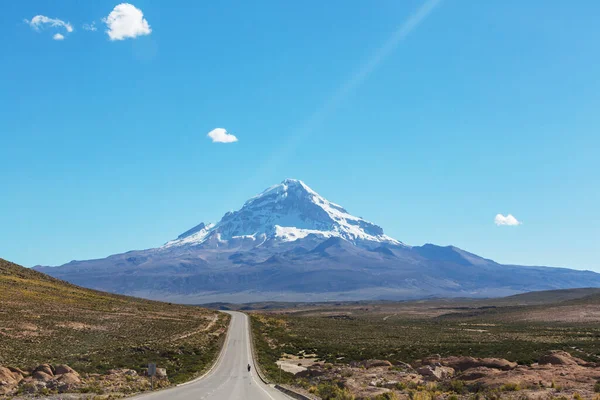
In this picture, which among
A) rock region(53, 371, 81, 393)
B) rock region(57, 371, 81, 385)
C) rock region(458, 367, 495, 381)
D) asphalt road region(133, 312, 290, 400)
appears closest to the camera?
asphalt road region(133, 312, 290, 400)

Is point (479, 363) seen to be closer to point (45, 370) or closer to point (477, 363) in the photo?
point (477, 363)

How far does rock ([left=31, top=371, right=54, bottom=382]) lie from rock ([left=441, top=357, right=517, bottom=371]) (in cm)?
2623

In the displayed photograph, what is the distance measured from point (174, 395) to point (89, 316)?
53.1 metres

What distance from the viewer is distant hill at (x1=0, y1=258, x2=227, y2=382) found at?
44.4 meters

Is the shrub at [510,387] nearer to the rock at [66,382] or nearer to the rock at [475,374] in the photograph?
the rock at [475,374]

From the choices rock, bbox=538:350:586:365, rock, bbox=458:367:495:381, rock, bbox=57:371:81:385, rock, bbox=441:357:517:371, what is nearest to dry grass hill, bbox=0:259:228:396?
rock, bbox=57:371:81:385

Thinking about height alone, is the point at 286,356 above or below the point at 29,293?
below

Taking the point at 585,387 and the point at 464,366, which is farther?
the point at 464,366

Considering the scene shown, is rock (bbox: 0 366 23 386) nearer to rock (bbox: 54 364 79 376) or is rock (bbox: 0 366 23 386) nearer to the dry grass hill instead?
rock (bbox: 54 364 79 376)

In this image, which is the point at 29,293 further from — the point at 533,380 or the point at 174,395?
the point at 533,380

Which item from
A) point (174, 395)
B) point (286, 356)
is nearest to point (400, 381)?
point (174, 395)

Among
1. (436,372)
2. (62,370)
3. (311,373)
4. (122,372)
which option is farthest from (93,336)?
(436,372)

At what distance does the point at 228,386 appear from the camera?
1422 inches

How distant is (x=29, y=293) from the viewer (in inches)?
3625
